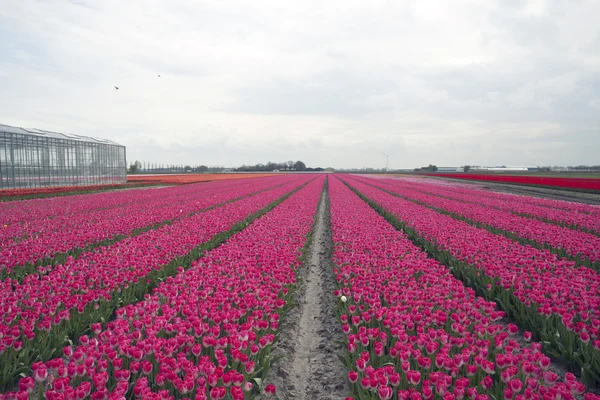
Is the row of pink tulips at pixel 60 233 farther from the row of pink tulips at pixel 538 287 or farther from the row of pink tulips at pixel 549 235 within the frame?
the row of pink tulips at pixel 549 235

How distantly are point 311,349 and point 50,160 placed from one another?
36.4 metres

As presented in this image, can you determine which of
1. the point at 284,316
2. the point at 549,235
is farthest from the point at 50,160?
the point at 549,235

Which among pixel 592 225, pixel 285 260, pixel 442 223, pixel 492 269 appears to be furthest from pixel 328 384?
pixel 592 225

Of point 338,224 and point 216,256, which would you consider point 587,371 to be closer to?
point 216,256

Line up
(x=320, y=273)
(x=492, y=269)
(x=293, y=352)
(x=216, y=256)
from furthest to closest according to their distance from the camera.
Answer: (x=320, y=273)
(x=216, y=256)
(x=492, y=269)
(x=293, y=352)

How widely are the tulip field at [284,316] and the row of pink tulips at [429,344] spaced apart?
0.02 m

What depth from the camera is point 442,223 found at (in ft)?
38.9

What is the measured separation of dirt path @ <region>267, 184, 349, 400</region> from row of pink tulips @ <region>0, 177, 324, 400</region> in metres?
0.39

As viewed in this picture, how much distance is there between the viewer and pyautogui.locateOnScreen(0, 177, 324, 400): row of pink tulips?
9.64 ft

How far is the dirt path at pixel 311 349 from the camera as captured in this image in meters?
4.02

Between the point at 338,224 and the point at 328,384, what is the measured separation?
24.9 feet

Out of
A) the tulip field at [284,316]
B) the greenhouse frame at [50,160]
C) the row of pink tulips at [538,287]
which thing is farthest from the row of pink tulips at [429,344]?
the greenhouse frame at [50,160]

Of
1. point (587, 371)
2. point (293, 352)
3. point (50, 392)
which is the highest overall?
point (50, 392)

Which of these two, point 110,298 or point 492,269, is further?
point 492,269
